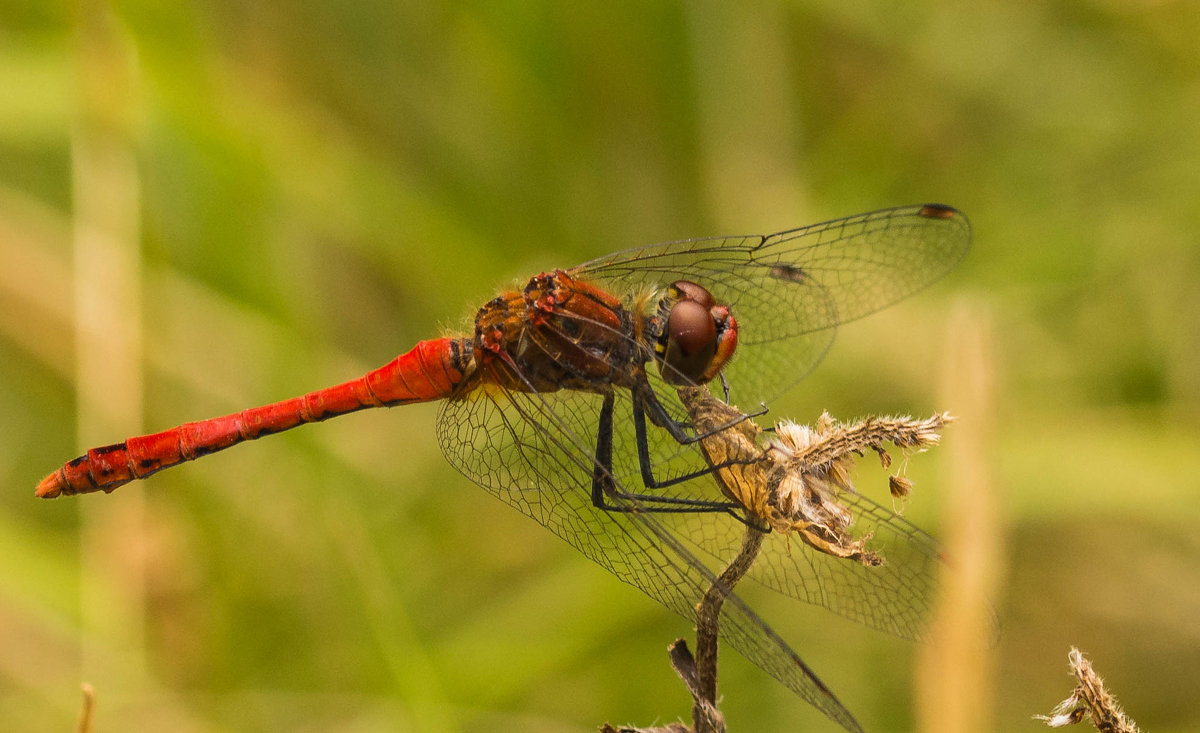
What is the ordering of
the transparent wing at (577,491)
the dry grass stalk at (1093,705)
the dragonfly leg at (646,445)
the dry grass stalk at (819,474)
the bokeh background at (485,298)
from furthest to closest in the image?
the bokeh background at (485,298) < the dragonfly leg at (646,445) < the transparent wing at (577,491) < the dry grass stalk at (819,474) < the dry grass stalk at (1093,705)

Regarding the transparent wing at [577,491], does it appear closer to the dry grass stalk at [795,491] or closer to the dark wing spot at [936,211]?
the dry grass stalk at [795,491]

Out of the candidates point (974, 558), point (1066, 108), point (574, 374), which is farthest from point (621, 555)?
Result: point (1066, 108)

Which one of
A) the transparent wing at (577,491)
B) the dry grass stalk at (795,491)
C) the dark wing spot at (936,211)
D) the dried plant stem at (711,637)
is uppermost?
the dark wing spot at (936,211)

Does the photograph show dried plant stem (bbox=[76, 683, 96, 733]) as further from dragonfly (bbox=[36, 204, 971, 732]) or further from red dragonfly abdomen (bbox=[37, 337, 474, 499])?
red dragonfly abdomen (bbox=[37, 337, 474, 499])

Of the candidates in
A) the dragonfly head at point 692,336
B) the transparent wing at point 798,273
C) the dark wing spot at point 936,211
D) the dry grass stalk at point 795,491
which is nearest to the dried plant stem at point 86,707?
the dry grass stalk at point 795,491

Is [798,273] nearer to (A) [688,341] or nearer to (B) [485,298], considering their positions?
(A) [688,341]

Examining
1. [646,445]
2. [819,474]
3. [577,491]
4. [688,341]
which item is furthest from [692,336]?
[819,474]

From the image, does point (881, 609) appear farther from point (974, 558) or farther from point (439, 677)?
point (439, 677)
